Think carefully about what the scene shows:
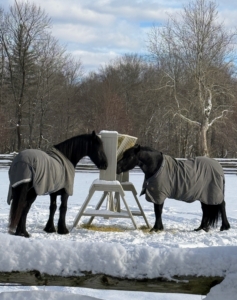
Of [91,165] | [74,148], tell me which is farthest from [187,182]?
[91,165]

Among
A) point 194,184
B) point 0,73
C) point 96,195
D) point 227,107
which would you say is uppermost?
point 0,73

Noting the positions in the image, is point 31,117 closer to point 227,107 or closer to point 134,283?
point 227,107

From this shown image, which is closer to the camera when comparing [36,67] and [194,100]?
[194,100]

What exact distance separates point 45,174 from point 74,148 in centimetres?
85

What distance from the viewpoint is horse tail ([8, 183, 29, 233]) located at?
7.06 meters

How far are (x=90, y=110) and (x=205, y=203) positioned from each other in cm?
3670

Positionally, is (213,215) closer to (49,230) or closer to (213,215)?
(213,215)

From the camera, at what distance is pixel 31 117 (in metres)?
41.0

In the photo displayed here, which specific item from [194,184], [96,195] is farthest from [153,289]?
[96,195]

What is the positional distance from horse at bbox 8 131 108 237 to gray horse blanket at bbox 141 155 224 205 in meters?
0.92

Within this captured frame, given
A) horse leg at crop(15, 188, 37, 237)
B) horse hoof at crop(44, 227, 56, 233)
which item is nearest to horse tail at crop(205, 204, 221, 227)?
horse hoof at crop(44, 227, 56, 233)

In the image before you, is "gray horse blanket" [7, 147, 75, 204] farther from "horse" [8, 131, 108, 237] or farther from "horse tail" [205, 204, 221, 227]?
"horse tail" [205, 204, 221, 227]

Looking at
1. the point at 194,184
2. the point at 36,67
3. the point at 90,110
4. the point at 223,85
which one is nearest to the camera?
the point at 194,184

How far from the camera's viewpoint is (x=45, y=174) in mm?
7234
